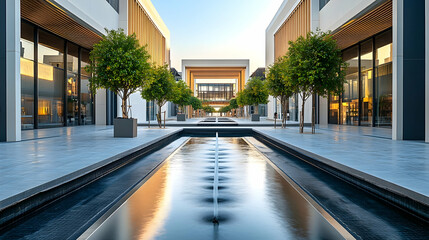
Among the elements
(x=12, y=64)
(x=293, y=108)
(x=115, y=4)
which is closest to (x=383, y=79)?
(x=293, y=108)

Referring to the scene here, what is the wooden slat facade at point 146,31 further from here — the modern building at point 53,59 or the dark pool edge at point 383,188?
the dark pool edge at point 383,188

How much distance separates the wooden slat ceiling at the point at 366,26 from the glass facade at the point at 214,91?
88782 millimetres

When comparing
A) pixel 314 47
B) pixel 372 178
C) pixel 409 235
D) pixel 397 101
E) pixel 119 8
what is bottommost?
pixel 409 235

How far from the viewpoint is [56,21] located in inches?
740

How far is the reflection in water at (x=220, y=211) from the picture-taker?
373 centimetres

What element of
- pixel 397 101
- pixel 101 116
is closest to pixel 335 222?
pixel 397 101

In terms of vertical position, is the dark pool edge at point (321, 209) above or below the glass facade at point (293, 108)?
below

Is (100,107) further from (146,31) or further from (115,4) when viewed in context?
(146,31)

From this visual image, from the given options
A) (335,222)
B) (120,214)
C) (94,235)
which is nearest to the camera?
(94,235)

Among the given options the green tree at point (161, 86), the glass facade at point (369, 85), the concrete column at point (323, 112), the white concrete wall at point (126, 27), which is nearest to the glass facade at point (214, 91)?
the white concrete wall at point (126, 27)

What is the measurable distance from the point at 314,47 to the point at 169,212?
46.4 feet

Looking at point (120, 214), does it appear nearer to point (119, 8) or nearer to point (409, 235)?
point (409, 235)

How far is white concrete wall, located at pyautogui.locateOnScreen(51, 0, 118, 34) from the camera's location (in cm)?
1717

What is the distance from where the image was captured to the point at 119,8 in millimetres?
27656
